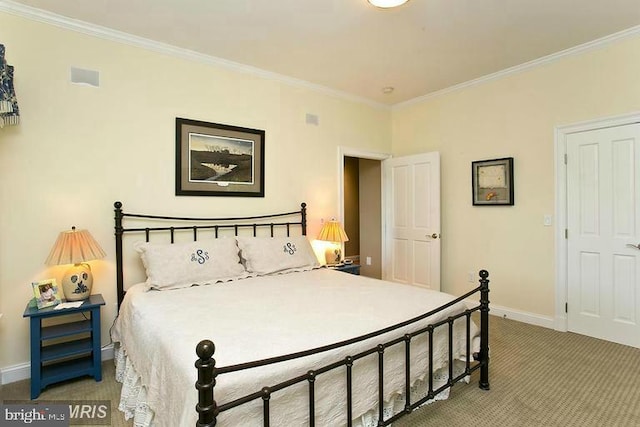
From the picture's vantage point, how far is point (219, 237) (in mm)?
3473

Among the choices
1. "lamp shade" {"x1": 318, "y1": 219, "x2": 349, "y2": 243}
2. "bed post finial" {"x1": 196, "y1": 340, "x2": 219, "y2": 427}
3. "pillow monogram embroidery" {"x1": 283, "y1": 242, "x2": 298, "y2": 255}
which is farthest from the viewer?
"lamp shade" {"x1": 318, "y1": 219, "x2": 349, "y2": 243}

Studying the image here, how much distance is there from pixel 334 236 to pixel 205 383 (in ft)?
9.66

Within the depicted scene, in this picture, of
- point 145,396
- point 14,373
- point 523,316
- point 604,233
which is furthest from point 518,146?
point 14,373

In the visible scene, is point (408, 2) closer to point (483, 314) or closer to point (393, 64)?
point (393, 64)

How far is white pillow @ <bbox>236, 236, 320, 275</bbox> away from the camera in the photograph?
10.5 feet

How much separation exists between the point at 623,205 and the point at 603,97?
3.36ft

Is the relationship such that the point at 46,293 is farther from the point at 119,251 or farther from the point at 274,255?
the point at 274,255

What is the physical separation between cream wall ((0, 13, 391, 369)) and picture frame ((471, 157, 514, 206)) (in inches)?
97.0

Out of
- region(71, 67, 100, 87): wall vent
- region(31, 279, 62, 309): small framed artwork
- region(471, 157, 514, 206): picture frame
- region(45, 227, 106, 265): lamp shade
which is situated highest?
region(71, 67, 100, 87): wall vent

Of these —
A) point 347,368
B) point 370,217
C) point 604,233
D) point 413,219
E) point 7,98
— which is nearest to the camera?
point 347,368

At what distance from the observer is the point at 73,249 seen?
251 centimetres

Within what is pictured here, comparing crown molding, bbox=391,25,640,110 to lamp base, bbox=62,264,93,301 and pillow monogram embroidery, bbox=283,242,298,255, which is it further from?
lamp base, bbox=62,264,93,301

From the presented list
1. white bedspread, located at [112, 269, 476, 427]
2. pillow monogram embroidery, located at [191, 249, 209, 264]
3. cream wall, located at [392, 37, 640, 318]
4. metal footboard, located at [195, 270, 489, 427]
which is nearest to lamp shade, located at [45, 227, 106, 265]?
white bedspread, located at [112, 269, 476, 427]

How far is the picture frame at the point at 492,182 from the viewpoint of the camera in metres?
3.90
